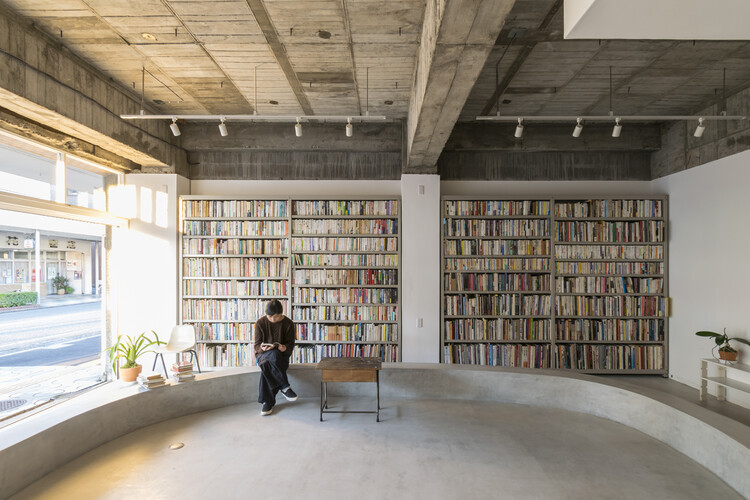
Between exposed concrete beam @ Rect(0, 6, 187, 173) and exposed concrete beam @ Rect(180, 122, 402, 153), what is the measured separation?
0.69 meters

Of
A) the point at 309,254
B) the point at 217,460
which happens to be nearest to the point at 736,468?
the point at 217,460

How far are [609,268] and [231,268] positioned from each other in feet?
18.3

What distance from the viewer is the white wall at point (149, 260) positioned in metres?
5.81

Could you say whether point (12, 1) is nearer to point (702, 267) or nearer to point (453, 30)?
point (453, 30)

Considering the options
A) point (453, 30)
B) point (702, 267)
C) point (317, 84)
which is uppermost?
point (317, 84)

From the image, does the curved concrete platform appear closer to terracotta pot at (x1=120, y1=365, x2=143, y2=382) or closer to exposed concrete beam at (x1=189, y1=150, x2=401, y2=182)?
terracotta pot at (x1=120, y1=365, x2=143, y2=382)

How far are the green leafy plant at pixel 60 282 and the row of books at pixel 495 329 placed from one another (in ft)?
16.3

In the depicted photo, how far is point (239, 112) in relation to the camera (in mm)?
5531

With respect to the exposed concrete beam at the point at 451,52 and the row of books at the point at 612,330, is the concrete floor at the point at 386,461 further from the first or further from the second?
the exposed concrete beam at the point at 451,52

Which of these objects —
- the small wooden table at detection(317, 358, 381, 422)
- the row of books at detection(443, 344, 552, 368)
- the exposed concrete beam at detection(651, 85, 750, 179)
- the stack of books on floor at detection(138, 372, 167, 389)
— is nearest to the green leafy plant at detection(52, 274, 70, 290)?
the stack of books on floor at detection(138, 372, 167, 389)

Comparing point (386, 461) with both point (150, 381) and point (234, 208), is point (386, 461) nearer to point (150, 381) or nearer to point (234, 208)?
point (150, 381)

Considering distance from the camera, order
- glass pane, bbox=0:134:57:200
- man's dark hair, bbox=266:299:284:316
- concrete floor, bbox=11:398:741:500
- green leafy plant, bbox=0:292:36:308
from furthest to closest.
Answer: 1. man's dark hair, bbox=266:299:284:316
2. green leafy plant, bbox=0:292:36:308
3. glass pane, bbox=0:134:57:200
4. concrete floor, bbox=11:398:741:500

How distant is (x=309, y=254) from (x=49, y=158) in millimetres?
3270

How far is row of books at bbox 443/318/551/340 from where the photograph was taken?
5773 millimetres
